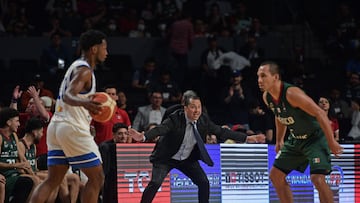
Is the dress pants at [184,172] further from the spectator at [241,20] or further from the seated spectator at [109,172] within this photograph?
the spectator at [241,20]

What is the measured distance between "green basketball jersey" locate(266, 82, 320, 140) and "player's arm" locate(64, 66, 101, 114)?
2.36 m

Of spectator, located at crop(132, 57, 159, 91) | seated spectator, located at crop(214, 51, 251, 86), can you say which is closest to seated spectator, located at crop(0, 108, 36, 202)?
spectator, located at crop(132, 57, 159, 91)

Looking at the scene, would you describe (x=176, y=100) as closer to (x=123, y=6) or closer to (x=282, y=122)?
(x=123, y=6)

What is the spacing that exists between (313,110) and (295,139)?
611 millimetres

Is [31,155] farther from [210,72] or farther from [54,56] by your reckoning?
[210,72]

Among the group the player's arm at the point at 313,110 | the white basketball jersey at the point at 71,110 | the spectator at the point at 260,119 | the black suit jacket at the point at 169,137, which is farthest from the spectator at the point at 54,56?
the white basketball jersey at the point at 71,110

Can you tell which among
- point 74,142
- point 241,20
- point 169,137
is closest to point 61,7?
point 241,20

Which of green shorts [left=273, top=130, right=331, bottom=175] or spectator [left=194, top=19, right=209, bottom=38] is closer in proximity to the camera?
green shorts [left=273, top=130, right=331, bottom=175]

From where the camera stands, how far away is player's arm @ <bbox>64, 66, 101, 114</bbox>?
283 inches

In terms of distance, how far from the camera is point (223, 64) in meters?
16.4

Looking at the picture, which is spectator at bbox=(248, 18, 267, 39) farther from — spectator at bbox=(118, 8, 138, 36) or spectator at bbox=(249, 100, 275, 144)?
spectator at bbox=(249, 100, 275, 144)

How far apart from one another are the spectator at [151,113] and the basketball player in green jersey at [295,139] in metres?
5.08

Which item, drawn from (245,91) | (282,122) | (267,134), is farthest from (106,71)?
(282,122)

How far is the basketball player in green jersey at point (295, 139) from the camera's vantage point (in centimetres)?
Answer: 858
